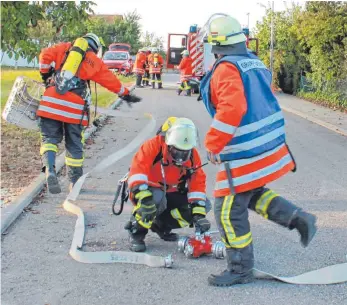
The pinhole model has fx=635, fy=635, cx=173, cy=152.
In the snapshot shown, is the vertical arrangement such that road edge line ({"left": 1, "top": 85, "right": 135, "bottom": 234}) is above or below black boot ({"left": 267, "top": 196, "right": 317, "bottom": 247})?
below

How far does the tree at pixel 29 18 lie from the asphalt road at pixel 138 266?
221cm

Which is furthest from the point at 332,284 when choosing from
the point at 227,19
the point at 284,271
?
the point at 227,19

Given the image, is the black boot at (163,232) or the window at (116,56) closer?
the black boot at (163,232)

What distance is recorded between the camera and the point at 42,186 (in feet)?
24.6

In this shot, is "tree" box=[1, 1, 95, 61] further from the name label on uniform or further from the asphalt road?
the name label on uniform

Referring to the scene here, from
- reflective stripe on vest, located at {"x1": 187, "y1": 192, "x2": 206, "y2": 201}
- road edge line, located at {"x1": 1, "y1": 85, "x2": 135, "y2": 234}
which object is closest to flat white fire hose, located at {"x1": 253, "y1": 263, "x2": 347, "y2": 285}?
reflective stripe on vest, located at {"x1": 187, "y1": 192, "x2": 206, "y2": 201}

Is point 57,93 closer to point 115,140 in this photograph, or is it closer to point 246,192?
point 246,192

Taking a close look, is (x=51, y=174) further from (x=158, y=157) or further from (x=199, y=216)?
(x=199, y=216)

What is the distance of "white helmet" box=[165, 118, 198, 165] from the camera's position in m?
5.00

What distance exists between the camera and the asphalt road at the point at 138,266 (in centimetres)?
433

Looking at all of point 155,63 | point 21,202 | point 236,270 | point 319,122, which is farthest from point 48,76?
point 155,63

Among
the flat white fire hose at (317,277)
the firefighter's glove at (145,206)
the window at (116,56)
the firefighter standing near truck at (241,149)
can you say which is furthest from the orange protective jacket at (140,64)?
the flat white fire hose at (317,277)

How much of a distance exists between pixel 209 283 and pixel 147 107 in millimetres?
13593

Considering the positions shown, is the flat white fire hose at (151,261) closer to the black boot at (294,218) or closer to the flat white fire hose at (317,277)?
the flat white fire hose at (317,277)
